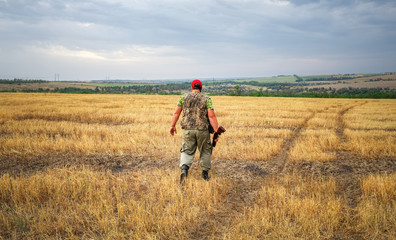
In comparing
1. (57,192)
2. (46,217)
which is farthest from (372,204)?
(57,192)

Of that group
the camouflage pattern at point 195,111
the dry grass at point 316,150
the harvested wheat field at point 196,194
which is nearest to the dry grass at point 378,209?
the harvested wheat field at point 196,194

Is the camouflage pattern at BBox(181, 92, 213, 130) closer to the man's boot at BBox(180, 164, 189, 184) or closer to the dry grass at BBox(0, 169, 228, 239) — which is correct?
the man's boot at BBox(180, 164, 189, 184)

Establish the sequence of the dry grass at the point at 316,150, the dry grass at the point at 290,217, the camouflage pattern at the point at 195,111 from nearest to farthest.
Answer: the dry grass at the point at 290,217
the camouflage pattern at the point at 195,111
the dry grass at the point at 316,150

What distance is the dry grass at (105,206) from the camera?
3.72 meters

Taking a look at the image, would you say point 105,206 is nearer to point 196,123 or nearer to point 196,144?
point 196,144

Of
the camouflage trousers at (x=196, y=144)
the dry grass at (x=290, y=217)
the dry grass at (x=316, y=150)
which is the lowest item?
the dry grass at (x=290, y=217)

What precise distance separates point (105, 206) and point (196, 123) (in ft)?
8.65

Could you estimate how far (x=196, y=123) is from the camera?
5.60 meters

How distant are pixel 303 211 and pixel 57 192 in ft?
16.5

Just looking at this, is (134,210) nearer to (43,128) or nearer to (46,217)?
(46,217)

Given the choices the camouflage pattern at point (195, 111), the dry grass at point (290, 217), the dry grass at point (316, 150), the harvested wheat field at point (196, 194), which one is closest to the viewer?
the dry grass at point (290, 217)

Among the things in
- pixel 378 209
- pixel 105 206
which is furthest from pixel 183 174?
pixel 378 209

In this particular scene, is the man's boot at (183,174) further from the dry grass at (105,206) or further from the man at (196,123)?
the dry grass at (105,206)

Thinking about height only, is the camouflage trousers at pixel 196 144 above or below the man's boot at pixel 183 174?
above
